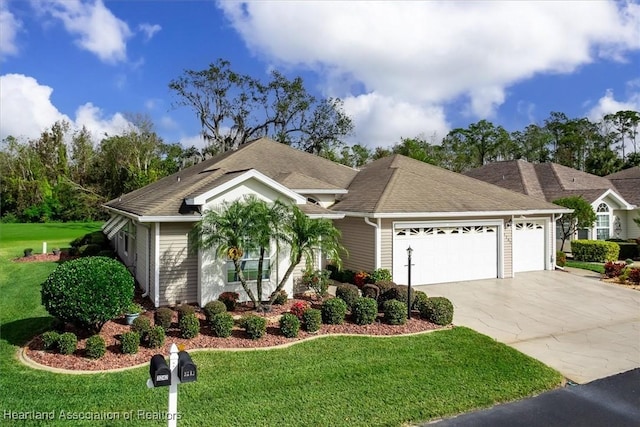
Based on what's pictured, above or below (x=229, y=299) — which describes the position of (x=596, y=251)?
above

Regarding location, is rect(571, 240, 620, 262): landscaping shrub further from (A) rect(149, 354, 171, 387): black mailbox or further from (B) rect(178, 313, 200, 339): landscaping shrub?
(A) rect(149, 354, 171, 387): black mailbox

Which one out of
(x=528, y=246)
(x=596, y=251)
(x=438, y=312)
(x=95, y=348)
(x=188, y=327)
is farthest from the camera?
(x=596, y=251)

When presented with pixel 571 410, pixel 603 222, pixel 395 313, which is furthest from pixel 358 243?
pixel 603 222

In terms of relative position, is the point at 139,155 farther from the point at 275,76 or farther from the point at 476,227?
the point at 476,227

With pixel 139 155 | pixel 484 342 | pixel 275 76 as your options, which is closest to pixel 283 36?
pixel 484 342

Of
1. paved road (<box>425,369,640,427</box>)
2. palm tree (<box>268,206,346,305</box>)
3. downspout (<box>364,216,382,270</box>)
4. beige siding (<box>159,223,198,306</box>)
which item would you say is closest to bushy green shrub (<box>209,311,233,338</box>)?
palm tree (<box>268,206,346,305</box>)

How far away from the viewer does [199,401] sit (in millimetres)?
6598

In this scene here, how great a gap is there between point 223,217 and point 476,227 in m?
10.6

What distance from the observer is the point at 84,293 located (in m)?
8.66

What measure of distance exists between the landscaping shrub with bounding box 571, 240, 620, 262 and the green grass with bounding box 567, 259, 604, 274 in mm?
611

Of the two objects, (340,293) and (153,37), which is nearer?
(340,293)

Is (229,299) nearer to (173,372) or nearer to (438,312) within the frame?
(438,312)

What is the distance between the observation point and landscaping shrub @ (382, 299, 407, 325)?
424 inches

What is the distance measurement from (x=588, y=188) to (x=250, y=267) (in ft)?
86.4
